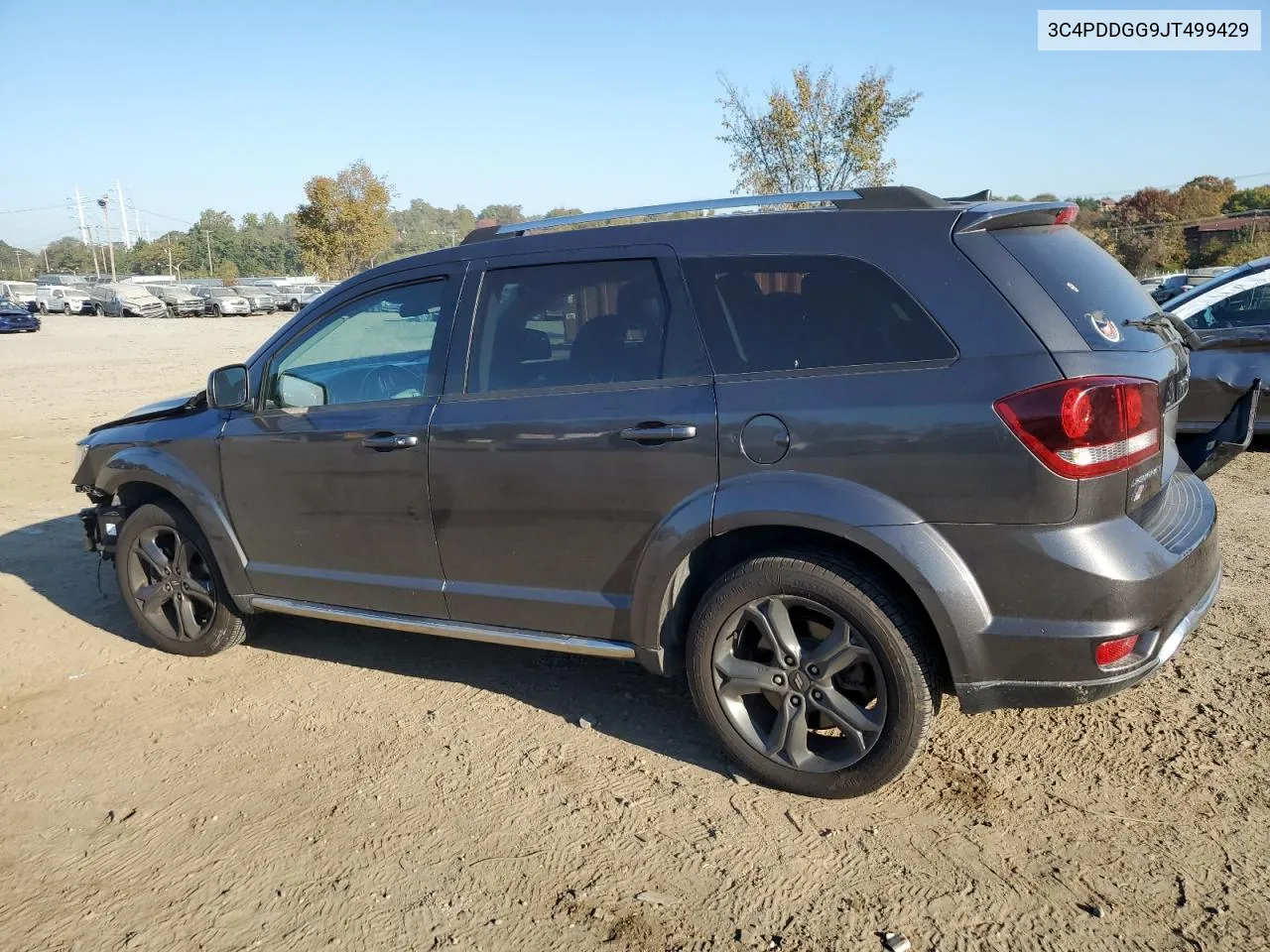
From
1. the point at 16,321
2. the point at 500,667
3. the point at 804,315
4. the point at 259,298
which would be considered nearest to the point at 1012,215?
the point at 804,315

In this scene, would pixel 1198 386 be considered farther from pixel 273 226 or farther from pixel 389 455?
pixel 273 226

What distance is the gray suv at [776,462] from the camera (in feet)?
9.29

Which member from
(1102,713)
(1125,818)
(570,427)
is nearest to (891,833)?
(1125,818)

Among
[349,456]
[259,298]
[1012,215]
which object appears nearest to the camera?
[1012,215]

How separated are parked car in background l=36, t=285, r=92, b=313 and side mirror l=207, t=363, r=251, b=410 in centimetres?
4985

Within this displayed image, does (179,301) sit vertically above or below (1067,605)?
above

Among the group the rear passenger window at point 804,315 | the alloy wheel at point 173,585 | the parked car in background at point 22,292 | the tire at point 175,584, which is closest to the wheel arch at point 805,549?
the rear passenger window at point 804,315

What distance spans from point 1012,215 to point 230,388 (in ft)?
11.0

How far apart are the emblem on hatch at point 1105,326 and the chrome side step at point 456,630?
1896 millimetres

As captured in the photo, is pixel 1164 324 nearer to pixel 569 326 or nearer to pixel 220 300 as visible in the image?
pixel 569 326

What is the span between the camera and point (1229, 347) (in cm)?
737

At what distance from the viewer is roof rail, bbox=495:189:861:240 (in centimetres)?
348

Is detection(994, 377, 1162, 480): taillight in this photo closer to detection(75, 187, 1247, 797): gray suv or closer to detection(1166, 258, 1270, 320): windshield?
detection(75, 187, 1247, 797): gray suv

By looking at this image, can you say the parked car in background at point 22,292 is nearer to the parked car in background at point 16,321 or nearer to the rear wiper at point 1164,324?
the parked car in background at point 16,321
